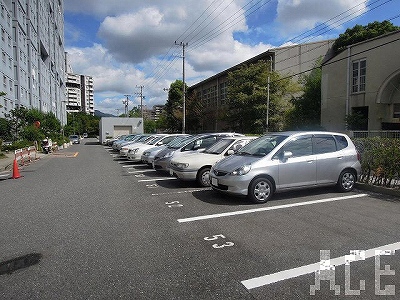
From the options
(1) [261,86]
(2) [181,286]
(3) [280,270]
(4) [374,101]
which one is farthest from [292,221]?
(1) [261,86]

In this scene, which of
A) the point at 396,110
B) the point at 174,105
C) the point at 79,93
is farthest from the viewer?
the point at 79,93

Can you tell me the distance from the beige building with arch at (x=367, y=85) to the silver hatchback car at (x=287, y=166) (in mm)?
14934

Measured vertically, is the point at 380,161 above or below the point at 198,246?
above

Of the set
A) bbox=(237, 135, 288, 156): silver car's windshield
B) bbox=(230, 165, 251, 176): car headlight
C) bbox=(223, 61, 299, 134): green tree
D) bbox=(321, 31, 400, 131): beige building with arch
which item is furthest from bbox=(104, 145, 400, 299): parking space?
bbox=(223, 61, 299, 134): green tree

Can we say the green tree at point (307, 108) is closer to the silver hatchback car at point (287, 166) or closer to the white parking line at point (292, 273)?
the silver hatchback car at point (287, 166)

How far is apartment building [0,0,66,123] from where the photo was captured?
33.8 metres

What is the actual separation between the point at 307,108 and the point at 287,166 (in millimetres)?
27481

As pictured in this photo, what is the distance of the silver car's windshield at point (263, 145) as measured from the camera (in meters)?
7.15

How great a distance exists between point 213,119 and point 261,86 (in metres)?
16.7

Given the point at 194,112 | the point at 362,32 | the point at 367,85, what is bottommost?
the point at 367,85

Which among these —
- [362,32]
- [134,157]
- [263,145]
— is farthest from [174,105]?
[263,145]

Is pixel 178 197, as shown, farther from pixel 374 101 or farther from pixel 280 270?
pixel 374 101

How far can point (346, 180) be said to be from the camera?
7781 millimetres

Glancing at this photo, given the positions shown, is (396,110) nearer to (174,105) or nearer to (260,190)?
(260,190)
